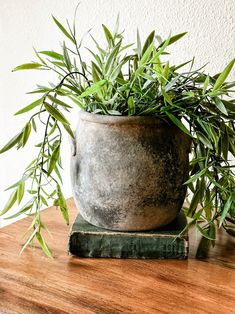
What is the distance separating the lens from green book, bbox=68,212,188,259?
711 mm

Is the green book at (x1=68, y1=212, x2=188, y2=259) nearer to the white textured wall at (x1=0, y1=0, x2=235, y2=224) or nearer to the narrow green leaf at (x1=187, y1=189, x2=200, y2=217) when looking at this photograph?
the narrow green leaf at (x1=187, y1=189, x2=200, y2=217)

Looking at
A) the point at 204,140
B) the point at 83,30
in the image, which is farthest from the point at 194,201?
the point at 83,30

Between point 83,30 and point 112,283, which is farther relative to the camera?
point 83,30

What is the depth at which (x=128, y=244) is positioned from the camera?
0.71 meters

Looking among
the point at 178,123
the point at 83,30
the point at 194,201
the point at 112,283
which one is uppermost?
the point at 83,30

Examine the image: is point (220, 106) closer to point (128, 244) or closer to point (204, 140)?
point (204, 140)

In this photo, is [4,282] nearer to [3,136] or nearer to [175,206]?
[175,206]

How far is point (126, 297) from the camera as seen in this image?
0.61 metres

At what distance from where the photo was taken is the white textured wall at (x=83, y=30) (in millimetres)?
1016

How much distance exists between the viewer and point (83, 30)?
1166 millimetres

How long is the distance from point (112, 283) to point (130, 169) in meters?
0.16

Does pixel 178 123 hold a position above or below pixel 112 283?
above

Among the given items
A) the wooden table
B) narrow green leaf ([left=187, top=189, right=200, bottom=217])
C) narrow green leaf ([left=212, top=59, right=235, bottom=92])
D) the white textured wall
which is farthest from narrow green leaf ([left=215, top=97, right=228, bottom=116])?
the white textured wall

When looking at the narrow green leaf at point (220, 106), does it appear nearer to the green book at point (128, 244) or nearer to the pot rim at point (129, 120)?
the pot rim at point (129, 120)
